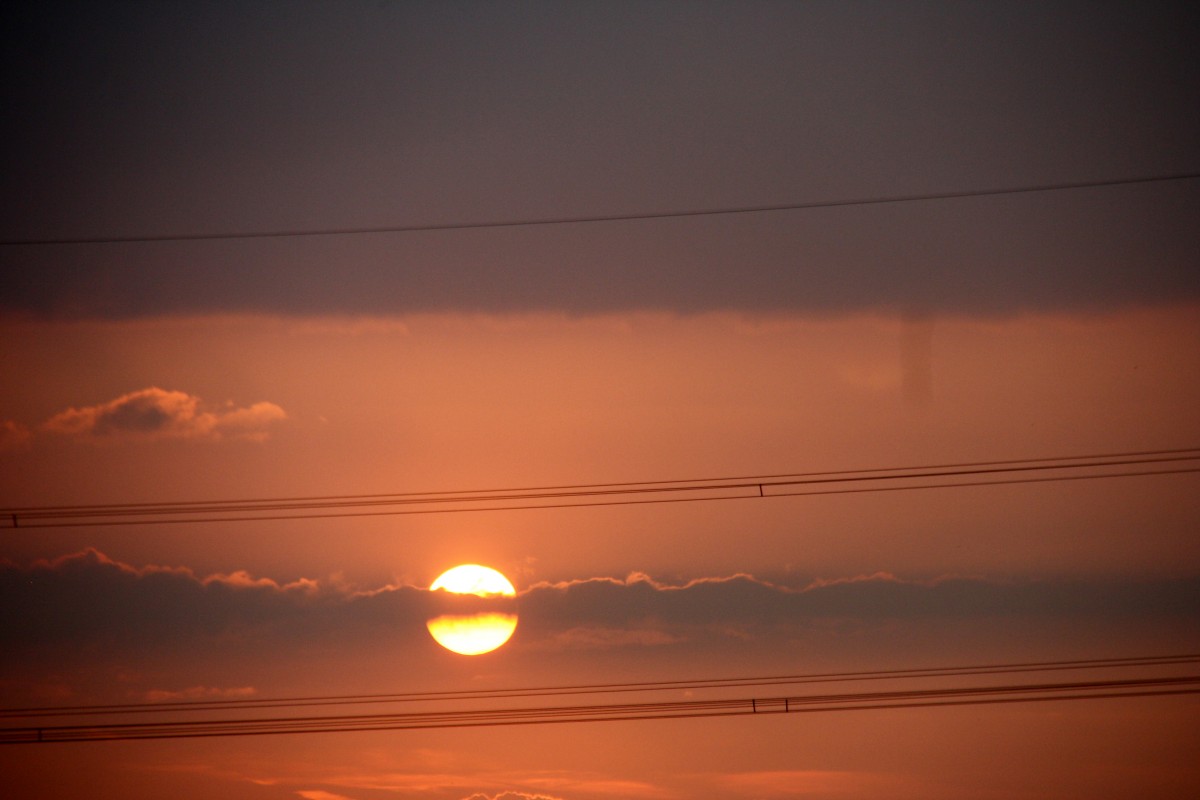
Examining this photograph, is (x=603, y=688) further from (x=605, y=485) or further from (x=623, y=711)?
(x=605, y=485)

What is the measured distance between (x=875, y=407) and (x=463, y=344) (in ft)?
4.86

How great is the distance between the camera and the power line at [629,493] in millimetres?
2855

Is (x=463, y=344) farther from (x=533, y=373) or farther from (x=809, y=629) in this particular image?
(x=809, y=629)

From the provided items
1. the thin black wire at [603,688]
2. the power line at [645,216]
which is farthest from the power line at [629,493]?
the power line at [645,216]

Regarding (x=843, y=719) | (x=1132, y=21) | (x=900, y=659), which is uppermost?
(x=1132, y=21)

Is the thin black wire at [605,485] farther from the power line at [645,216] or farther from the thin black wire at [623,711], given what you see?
the power line at [645,216]

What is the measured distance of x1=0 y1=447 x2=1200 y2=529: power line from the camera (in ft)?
9.37

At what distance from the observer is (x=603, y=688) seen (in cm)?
284

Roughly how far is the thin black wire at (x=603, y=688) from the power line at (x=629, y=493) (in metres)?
0.62

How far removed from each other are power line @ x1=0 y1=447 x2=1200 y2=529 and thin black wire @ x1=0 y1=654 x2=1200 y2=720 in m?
0.62

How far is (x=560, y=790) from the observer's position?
2.84 m

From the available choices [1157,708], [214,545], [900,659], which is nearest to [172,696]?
[214,545]

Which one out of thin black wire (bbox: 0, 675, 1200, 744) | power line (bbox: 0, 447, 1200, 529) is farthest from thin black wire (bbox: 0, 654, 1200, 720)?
power line (bbox: 0, 447, 1200, 529)

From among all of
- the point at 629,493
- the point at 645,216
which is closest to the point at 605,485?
the point at 629,493
